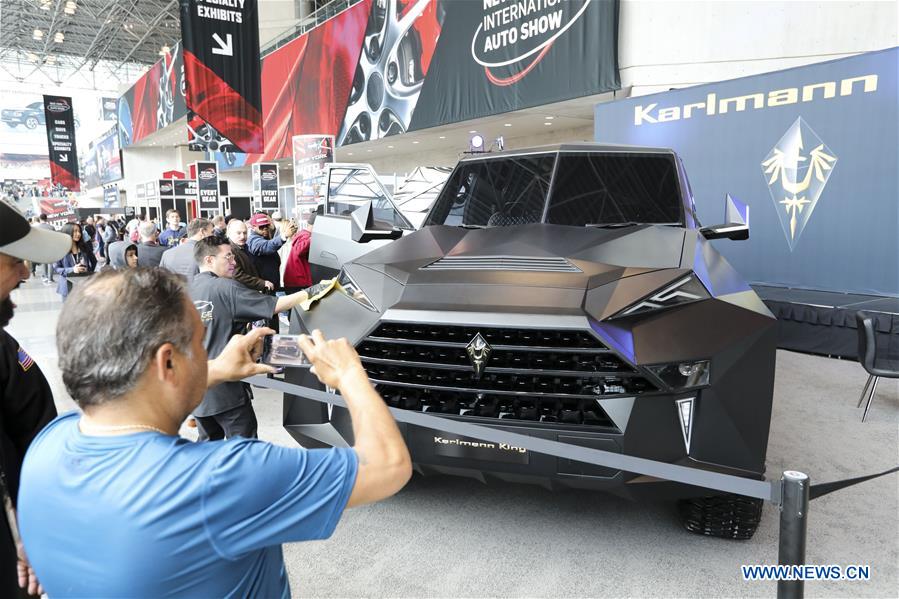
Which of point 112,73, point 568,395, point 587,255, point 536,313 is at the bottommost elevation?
point 568,395

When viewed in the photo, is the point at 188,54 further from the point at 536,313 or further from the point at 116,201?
the point at 116,201

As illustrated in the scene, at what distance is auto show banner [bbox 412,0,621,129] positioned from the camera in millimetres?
11711

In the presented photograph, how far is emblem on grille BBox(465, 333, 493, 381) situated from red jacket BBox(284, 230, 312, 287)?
4.62 m

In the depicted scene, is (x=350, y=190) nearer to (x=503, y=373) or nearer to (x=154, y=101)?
(x=503, y=373)

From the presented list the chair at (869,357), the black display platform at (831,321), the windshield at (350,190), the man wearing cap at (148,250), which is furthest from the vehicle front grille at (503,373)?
the man wearing cap at (148,250)

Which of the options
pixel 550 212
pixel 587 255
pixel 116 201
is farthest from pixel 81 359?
Result: pixel 116 201

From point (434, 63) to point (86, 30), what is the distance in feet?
126

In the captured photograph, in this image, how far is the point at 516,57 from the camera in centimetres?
1344

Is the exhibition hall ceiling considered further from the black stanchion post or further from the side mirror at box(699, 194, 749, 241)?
the black stanchion post

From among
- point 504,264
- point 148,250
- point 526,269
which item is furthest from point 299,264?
point 526,269

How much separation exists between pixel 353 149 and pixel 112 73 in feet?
136

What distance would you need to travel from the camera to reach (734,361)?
2.60m

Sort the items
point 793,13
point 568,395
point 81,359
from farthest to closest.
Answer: point 793,13, point 568,395, point 81,359

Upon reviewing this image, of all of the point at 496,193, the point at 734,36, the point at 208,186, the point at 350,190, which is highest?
the point at 734,36
